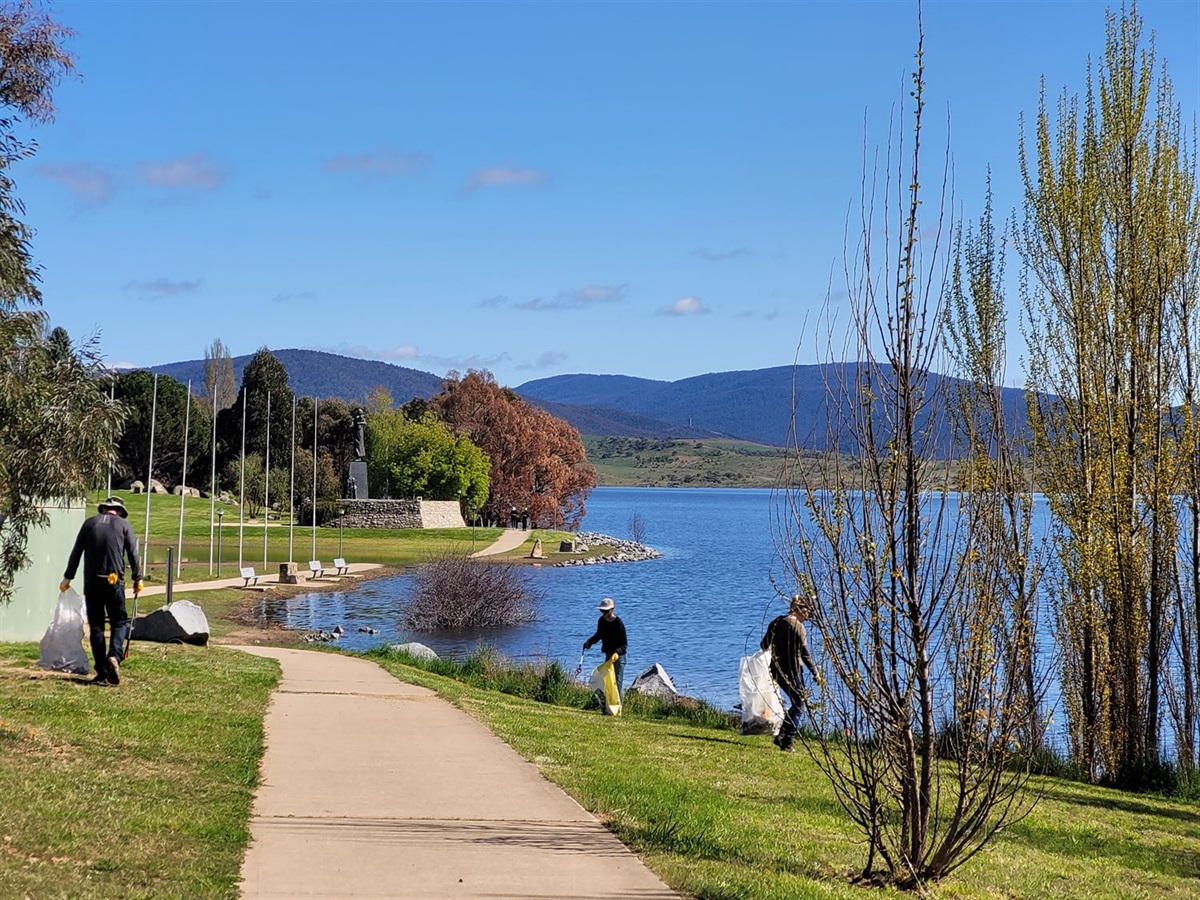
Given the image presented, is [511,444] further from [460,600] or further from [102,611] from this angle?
[102,611]

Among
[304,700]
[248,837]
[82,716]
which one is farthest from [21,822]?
[304,700]

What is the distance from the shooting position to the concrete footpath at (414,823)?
255 inches

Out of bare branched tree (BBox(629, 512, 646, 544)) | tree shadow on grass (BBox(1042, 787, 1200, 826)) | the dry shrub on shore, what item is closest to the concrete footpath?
tree shadow on grass (BBox(1042, 787, 1200, 826))

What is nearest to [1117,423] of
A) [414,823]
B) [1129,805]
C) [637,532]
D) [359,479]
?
[1129,805]

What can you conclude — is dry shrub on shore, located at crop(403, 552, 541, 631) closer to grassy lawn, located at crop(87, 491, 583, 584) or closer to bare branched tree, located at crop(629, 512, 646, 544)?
grassy lawn, located at crop(87, 491, 583, 584)

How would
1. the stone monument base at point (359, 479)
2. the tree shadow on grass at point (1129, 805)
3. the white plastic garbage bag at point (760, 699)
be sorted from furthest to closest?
the stone monument base at point (359, 479) → the white plastic garbage bag at point (760, 699) → the tree shadow on grass at point (1129, 805)

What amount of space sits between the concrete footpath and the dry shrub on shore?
80.1 ft

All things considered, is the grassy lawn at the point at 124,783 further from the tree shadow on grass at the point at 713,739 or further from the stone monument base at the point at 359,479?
the stone monument base at the point at 359,479

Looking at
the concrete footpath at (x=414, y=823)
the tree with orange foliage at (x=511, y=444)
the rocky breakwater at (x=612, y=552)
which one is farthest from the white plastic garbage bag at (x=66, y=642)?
the tree with orange foliage at (x=511, y=444)

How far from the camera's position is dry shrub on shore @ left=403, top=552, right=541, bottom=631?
1460 inches

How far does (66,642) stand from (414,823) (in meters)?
6.10

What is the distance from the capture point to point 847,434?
754 centimetres

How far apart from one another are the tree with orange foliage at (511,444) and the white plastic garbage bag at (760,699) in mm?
75166

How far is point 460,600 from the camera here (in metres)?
37.4
